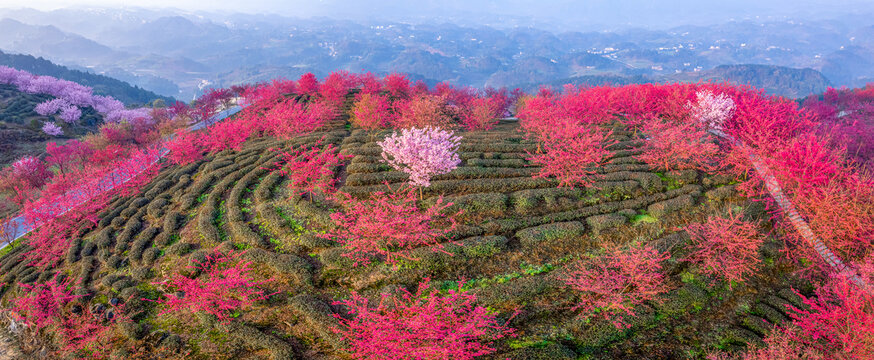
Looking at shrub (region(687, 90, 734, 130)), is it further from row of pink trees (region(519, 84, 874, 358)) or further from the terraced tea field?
the terraced tea field

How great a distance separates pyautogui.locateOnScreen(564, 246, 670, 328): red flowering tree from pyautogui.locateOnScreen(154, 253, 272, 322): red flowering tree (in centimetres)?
1299

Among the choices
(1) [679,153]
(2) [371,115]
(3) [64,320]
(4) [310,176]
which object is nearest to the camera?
(3) [64,320]

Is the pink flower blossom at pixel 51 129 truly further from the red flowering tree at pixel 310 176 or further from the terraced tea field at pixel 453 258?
the red flowering tree at pixel 310 176

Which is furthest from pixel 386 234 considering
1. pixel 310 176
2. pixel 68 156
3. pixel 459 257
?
pixel 68 156

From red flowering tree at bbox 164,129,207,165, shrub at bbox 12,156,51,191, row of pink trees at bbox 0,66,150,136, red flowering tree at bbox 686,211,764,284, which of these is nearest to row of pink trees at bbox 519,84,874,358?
red flowering tree at bbox 686,211,764,284

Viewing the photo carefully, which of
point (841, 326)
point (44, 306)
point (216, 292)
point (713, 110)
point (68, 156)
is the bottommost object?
point (44, 306)

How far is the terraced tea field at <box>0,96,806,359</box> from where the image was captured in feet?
43.2

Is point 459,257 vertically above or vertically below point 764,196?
below

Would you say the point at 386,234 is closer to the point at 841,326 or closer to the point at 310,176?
the point at 310,176

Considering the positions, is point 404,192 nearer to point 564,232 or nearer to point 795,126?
point 564,232

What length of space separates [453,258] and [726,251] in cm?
1243

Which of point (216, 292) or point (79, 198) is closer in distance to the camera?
point (216, 292)

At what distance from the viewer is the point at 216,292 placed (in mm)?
14578

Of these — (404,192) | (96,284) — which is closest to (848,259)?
(404,192)
